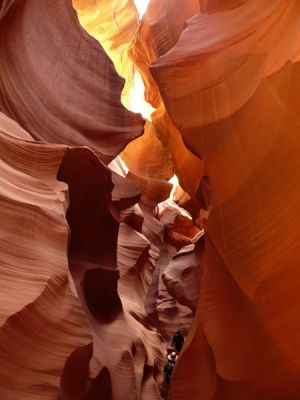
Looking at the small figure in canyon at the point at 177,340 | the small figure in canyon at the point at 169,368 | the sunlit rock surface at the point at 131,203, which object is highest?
the sunlit rock surface at the point at 131,203

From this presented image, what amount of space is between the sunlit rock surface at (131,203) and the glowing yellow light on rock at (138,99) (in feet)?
13.6

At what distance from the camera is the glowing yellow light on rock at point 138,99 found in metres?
9.53

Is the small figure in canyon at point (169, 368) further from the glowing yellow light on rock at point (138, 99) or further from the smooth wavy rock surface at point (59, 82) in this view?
the glowing yellow light on rock at point (138, 99)

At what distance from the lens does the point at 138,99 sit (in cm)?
971

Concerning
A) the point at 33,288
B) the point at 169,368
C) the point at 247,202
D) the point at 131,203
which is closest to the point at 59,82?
the point at 131,203

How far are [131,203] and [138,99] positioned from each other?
4804 millimetres

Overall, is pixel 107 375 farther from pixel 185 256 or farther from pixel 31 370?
pixel 185 256

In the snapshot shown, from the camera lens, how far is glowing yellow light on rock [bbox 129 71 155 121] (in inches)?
375

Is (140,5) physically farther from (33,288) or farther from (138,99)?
(33,288)

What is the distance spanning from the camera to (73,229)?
4191mm

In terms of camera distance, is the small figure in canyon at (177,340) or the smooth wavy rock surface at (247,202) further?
the small figure in canyon at (177,340)

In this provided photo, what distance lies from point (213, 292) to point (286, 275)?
74cm

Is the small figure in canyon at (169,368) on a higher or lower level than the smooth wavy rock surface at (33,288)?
lower

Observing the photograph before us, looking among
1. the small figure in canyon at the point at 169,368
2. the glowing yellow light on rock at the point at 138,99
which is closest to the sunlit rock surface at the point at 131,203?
the small figure in canyon at the point at 169,368
